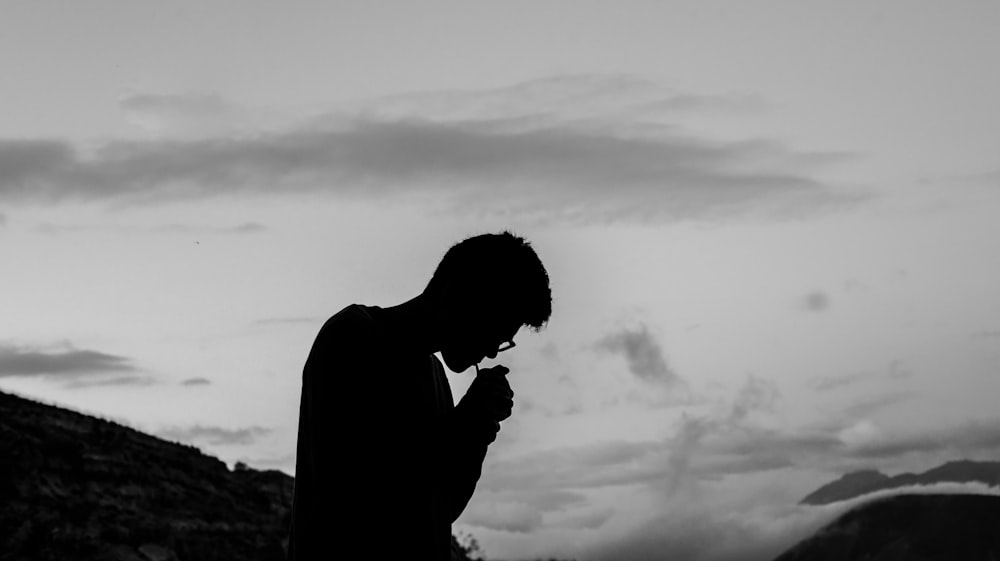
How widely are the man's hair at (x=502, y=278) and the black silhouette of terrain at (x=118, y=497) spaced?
22.9 m

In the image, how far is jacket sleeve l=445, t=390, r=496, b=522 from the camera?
3.58 m

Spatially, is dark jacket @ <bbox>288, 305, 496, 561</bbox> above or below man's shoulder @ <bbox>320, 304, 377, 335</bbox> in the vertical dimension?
below

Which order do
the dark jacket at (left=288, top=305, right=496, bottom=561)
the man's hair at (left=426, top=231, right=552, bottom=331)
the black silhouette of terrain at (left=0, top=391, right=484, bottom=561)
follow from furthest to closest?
the black silhouette of terrain at (left=0, top=391, right=484, bottom=561)
the man's hair at (left=426, top=231, right=552, bottom=331)
the dark jacket at (left=288, top=305, right=496, bottom=561)

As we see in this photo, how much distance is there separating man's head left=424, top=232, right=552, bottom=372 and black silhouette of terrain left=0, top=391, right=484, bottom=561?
74.8 ft

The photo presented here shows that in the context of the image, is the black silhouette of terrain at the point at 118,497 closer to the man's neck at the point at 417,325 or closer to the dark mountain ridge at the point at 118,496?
the dark mountain ridge at the point at 118,496

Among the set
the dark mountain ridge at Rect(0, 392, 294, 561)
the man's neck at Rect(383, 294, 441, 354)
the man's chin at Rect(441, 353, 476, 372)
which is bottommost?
the man's chin at Rect(441, 353, 476, 372)

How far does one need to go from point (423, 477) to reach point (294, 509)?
0.41m

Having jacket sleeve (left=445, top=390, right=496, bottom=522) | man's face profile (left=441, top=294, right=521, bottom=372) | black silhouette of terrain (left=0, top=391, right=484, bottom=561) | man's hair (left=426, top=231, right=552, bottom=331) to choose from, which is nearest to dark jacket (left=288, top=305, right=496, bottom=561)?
jacket sleeve (left=445, top=390, right=496, bottom=522)

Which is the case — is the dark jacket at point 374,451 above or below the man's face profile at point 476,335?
below

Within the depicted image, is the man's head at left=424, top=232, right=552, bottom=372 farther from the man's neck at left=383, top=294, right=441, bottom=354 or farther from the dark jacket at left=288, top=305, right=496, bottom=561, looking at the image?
the dark jacket at left=288, top=305, right=496, bottom=561

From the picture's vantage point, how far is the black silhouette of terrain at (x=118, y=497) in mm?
25625

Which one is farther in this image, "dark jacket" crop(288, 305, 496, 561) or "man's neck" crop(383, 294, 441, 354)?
"man's neck" crop(383, 294, 441, 354)

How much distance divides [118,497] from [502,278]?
28.0 meters

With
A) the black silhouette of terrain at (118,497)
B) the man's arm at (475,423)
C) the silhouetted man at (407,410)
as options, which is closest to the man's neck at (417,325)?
the silhouetted man at (407,410)
